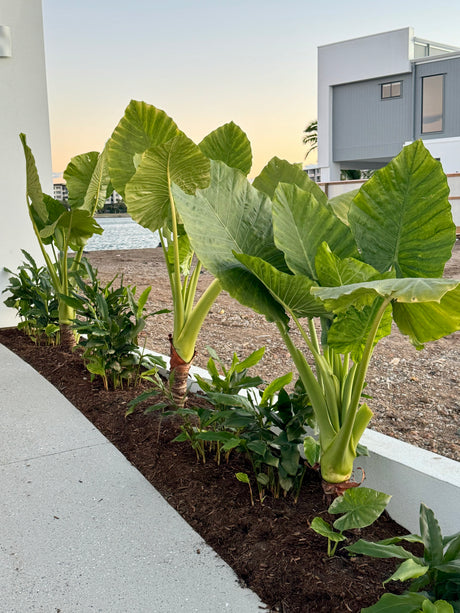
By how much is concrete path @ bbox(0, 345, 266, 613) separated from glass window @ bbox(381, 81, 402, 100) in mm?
21927

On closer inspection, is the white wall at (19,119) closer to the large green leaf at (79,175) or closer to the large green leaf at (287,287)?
the large green leaf at (79,175)

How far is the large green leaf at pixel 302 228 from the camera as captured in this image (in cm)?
164

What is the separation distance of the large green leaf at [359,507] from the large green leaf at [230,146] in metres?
1.53

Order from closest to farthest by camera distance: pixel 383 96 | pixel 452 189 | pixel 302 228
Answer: pixel 302 228
pixel 452 189
pixel 383 96

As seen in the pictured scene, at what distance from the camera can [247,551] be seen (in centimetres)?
155

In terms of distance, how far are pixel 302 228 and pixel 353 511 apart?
0.78m

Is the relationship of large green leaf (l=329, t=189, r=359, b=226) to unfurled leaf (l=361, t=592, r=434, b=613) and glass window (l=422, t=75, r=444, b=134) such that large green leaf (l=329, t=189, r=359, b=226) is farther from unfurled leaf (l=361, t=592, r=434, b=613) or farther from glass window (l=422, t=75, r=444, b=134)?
glass window (l=422, t=75, r=444, b=134)

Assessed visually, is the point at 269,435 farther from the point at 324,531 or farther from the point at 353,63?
the point at 353,63

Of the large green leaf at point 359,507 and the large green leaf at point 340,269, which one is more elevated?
the large green leaf at point 340,269

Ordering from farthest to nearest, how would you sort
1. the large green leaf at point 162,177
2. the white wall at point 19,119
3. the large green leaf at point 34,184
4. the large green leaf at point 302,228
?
the white wall at point 19,119 → the large green leaf at point 34,184 → the large green leaf at point 162,177 → the large green leaf at point 302,228

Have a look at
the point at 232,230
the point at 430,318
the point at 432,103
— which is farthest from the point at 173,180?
the point at 432,103

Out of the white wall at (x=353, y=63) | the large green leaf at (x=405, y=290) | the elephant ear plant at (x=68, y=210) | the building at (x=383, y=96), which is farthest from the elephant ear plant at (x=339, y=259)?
the white wall at (x=353, y=63)

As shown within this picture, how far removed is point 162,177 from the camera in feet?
7.45

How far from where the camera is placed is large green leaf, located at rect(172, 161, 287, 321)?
166 centimetres
